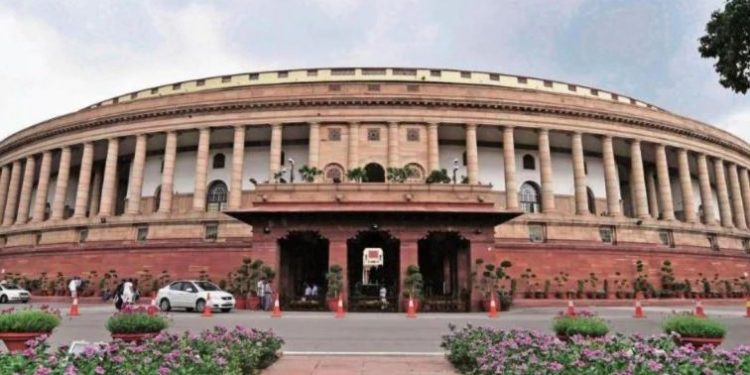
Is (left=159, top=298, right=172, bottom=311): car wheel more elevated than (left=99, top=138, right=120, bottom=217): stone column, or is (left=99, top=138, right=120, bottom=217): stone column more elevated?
(left=99, top=138, right=120, bottom=217): stone column

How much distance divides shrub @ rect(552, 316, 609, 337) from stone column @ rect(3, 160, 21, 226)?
202 feet

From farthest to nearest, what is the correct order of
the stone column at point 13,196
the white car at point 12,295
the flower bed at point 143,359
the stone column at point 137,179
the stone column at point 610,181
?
the stone column at point 13,196, the stone column at point 137,179, the stone column at point 610,181, the white car at point 12,295, the flower bed at point 143,359

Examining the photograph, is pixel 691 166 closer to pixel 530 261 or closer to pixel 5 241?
pixel 530 261

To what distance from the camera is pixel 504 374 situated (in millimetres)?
6105

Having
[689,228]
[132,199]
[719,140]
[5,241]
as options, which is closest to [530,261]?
[689,228]

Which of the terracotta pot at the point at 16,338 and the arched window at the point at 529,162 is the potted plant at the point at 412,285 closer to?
the terracotta pot at the point at 16,338

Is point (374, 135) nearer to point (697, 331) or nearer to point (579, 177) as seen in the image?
point (579, 177)

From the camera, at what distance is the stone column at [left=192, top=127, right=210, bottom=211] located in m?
44.2

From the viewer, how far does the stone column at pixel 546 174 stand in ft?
143

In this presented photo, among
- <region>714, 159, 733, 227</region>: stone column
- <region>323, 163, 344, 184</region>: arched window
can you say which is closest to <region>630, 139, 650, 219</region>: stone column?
<region>714, 159, 733, 227</region>: stone column

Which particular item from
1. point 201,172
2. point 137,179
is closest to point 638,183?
point 201,172

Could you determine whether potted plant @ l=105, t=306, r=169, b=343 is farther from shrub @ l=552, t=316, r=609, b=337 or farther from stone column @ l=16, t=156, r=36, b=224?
stone column @ l=16, t=156, r=36, b=224

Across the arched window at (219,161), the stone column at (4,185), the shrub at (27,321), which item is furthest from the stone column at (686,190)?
the stone column at (4,185)

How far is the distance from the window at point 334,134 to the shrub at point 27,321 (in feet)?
113
